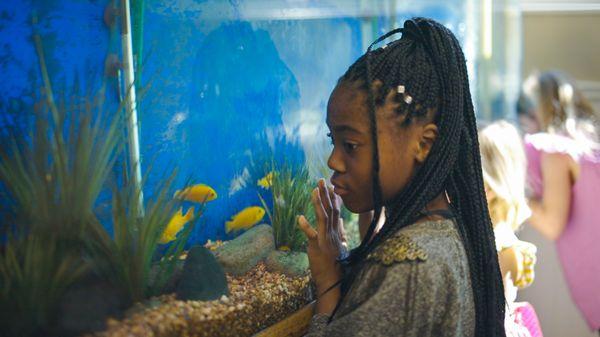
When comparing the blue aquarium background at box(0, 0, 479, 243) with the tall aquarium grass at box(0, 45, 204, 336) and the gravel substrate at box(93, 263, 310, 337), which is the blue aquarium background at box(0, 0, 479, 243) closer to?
the tall aquarium grass at box(0, 45, 204, 336)

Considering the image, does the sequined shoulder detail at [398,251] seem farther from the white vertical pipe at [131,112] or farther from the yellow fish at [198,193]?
the white vertical pipe at [131,112]

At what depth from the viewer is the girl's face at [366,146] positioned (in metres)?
1.96

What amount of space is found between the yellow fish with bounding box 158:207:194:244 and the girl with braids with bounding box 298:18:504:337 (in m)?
0.44

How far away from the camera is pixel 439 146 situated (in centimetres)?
199

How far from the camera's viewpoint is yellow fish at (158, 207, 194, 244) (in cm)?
187

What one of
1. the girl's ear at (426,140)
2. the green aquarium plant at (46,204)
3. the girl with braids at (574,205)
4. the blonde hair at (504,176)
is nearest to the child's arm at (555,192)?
the girl with braids at (574,205)

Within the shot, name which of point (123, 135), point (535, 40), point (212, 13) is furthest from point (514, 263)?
point (535, 40)

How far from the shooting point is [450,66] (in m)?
2.03

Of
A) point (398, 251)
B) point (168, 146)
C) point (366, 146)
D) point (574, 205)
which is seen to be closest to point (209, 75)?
point (168, 146)

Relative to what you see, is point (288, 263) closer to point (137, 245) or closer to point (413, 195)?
point (413, 195)

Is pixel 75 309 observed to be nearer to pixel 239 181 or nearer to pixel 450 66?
pixel 239 181

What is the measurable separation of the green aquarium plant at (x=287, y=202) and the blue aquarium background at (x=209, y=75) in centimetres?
5

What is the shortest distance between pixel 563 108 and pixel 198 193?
402 centimetres

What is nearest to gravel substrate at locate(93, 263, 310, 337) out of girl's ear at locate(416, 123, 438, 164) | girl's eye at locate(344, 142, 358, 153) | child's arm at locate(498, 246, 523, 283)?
girl's eye at locate(344, 142, 358, 153)
